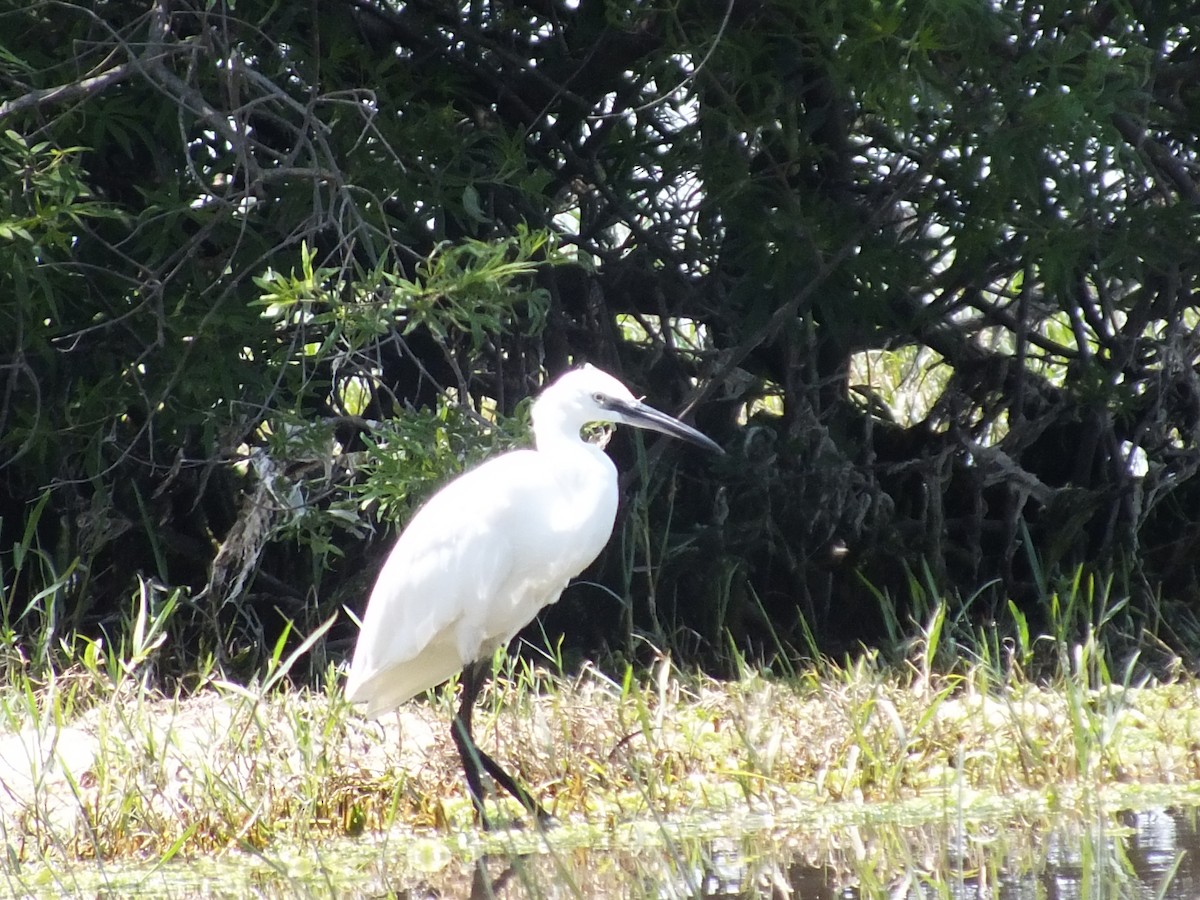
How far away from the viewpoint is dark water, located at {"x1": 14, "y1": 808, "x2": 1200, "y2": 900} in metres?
3.26

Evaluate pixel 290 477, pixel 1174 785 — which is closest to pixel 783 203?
pixel 290 477

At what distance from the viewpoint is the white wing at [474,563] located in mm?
4219

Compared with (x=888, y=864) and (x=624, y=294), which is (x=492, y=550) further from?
(x=624, y=294)

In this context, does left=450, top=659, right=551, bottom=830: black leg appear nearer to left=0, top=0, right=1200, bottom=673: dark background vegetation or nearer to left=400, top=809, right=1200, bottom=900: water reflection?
left=400, top=809, right=1200, bottom=900: water reflection

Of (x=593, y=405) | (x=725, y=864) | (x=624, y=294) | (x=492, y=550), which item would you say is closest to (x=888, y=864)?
(x=725, y=864)

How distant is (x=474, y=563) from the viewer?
13.9 ft

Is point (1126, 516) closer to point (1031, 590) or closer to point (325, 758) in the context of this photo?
point (1031, 590)

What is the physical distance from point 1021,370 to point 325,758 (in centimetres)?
307

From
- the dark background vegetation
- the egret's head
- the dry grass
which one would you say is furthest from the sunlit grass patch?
the egret's head

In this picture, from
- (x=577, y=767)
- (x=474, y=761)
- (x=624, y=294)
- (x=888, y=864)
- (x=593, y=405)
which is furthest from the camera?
(x=624, y=294)

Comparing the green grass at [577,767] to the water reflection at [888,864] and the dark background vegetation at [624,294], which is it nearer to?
the water reflection at [888,864]

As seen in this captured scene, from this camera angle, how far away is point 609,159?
5.60 meters

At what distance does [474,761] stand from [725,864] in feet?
2.45

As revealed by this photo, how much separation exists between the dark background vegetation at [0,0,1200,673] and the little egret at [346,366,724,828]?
215 millimetres
